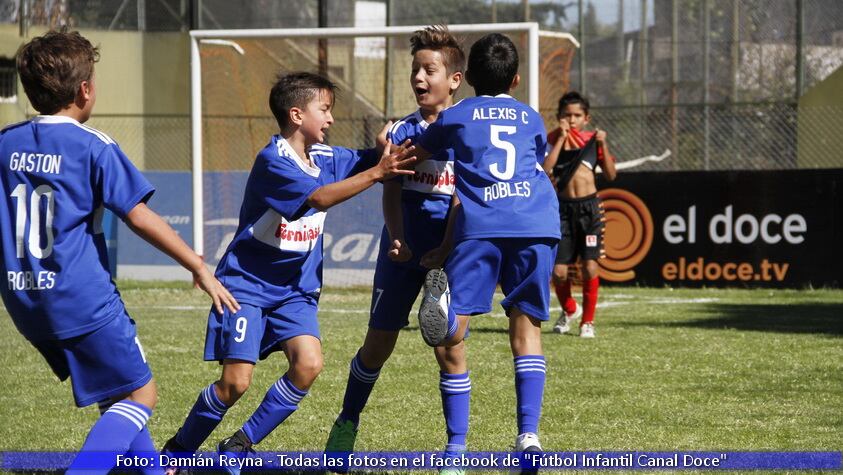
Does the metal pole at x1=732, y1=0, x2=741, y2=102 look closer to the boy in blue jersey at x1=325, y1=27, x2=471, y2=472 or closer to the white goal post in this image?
A: the white goal post

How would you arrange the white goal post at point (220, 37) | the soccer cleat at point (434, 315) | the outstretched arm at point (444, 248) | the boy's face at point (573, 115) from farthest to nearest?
1. the white goal post at point (220, 37)
2. the boy's face at point (573, 115)
3. the outstretched arm at point (444, 248)
4. the soccer cleat at point (434, 315)

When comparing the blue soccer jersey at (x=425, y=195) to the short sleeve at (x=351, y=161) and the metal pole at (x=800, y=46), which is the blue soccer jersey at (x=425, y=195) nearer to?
the short sleeve at (x=351, y=161)

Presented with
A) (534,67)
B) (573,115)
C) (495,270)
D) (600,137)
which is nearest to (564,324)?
(600,137)

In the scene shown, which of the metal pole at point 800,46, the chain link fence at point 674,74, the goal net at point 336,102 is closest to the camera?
the goal net at point 336,102

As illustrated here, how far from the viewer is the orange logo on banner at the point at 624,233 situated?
1512cm

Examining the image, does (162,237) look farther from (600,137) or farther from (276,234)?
(600,137)

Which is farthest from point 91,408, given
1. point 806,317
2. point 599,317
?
point 806,317

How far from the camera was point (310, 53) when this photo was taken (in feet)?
53.5

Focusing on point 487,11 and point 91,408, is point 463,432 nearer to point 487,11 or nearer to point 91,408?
point 91,408

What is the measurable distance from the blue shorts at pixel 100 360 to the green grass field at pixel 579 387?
5.45ft

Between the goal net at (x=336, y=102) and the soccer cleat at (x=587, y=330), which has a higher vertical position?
the goal net at (x=336, y=102)

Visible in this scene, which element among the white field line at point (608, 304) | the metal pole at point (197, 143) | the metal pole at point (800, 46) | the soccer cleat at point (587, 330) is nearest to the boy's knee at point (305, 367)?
the soccer cleat at point (587, 330)

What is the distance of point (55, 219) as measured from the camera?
13.0 feet

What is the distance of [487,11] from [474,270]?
16.8 metres
